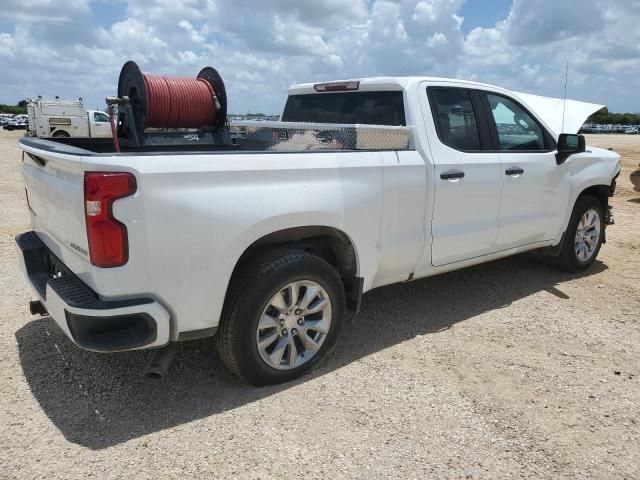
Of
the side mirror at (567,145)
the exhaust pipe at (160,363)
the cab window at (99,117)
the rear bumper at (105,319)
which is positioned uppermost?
the side mirror at (567,145)

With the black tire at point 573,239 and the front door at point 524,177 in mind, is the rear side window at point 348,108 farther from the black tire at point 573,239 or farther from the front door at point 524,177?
the black tire at point 573,239

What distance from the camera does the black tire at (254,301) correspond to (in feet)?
10.4

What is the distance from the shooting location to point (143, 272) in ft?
9.09

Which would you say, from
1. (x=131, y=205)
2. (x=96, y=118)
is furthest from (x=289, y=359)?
(x=96, y=118)

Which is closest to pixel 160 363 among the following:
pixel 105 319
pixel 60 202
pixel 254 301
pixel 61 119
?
pixel 105 319

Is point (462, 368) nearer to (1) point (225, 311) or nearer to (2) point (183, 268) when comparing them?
(1) point (225, 311)

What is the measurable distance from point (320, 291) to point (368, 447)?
100cm

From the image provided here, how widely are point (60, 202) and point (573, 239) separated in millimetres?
4837

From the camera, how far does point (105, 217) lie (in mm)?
2654

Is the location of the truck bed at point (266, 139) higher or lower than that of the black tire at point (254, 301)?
higher

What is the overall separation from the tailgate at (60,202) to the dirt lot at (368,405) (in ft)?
2.83

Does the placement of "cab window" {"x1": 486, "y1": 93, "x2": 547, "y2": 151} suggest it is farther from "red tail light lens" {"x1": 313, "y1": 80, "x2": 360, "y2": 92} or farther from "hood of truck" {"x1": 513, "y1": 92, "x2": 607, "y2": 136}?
"red tail light lens" {"x1": 313, "y1": 80, "x2": 360, "y2": 92}

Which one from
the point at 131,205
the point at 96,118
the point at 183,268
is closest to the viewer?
the point at 131,205

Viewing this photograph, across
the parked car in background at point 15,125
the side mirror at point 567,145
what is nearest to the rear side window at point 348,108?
the side mirror at point 567,145
